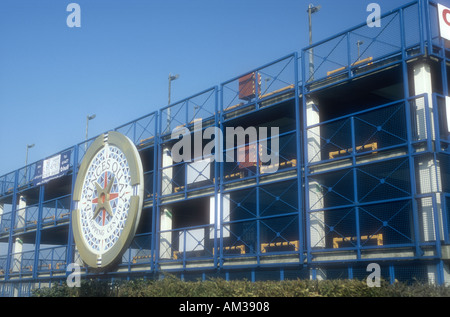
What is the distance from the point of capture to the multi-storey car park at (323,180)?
50.3ft

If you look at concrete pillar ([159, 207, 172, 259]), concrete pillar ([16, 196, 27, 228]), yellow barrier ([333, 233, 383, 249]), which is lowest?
yellow barrier ([333, 233, 383, 249])

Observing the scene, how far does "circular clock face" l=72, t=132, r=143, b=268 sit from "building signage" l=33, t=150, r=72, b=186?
2.63 meters

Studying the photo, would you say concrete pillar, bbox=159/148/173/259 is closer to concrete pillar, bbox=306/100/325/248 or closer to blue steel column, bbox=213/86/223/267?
blue steel column, bbox=213/86/223/267

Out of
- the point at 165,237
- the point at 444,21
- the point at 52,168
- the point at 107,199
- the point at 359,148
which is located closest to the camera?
the point at 444,21

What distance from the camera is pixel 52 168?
31922 millimetres

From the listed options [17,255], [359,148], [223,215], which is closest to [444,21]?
[359,148]

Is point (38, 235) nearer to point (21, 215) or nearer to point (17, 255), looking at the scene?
point (17, 255)

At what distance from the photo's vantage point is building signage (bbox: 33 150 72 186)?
30.8 m

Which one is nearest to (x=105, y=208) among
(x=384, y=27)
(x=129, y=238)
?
(x=129, y=238)

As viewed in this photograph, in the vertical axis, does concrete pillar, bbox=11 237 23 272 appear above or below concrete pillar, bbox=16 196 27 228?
below

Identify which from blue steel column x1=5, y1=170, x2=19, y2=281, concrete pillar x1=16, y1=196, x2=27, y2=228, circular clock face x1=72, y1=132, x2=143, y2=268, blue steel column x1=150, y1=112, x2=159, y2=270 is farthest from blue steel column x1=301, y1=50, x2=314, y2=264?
blue steel column x1=5, y1=170, x2=19, y2=281

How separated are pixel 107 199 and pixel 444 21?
A: 55.1 ft

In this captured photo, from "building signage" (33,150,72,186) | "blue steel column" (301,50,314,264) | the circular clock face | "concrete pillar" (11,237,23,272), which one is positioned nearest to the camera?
"blue steel column" (301,50,314,264)

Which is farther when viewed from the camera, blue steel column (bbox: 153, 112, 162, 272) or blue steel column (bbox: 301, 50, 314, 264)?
blue steel column (bbox: 153, 112, 162, 272)
